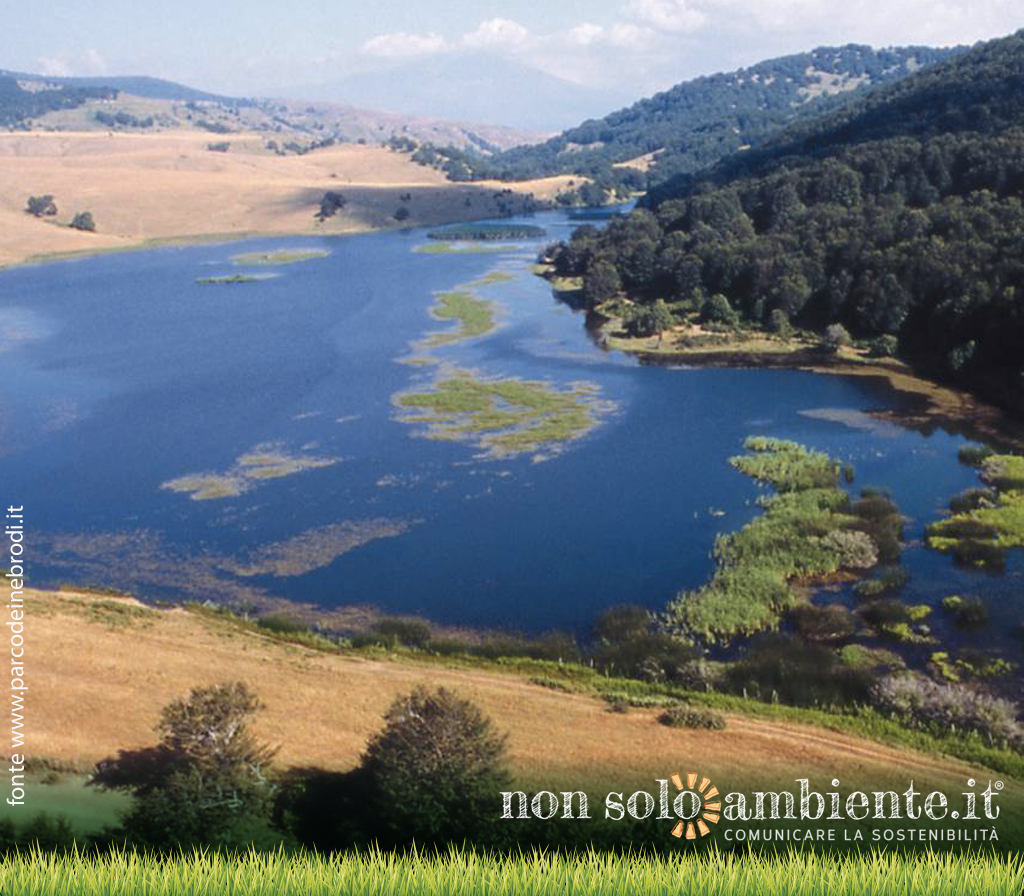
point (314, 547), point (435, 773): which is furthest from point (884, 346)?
point (435, 773)

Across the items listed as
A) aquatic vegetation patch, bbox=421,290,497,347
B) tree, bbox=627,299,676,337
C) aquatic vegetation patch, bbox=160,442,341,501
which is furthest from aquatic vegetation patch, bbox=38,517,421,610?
tree, bbox=627,299,676,337

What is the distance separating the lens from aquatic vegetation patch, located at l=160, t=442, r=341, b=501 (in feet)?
159

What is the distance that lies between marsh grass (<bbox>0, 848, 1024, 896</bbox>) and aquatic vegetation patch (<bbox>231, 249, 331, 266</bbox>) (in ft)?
414

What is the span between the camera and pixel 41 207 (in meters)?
162

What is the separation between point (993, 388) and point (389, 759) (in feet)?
182

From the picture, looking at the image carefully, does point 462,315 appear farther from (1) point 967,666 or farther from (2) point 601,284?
(1) point 967,666

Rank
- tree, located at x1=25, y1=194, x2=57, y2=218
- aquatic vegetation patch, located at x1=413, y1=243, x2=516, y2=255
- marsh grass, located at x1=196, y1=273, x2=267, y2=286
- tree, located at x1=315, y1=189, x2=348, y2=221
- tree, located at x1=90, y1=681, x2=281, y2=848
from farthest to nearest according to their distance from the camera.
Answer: tree, located at x1=315, y1=189, x2=348, y2=221
tree, located at x1=25, y1=194, x2=57, y2=218
aquatic vegetation patch, located at x1=413, y1=243, x2=516, y2=255
marsh grass, located at x1=196, y1=273, x2=267, y2=286
tree, located at x1=90, y1=681, x2=281, y2=848

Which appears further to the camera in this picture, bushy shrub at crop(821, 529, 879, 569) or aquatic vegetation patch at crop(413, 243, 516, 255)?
aquatic vegetation patch at crop(413, 243, 516, 255)

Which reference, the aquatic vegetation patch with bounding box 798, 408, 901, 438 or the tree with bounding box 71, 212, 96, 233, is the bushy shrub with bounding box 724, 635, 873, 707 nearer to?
the aquatic vegetation patch with bounding box 798, 408, 901, 438

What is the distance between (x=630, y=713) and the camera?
87.8ft

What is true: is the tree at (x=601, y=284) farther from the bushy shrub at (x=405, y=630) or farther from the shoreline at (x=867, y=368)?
the bushy shrub at (x=405, y=630)

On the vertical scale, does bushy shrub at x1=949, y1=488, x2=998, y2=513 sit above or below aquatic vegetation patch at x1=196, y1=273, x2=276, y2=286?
below

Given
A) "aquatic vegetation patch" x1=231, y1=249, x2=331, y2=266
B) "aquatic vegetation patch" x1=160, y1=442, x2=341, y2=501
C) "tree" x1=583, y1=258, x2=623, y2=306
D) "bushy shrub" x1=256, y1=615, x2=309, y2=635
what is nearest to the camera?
"bushy shrub" x1=256, y1=615, x2=309, y2=635

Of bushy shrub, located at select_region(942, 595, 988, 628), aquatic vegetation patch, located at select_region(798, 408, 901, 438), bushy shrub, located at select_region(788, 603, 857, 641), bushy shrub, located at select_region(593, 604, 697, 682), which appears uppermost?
aquatic vegetation patch, located at select_region(798, 408, 901, 438)
